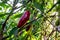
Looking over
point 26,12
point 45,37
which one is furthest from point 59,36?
point 26,12

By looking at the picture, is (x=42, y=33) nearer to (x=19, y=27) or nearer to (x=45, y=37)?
(x=45, y=37)

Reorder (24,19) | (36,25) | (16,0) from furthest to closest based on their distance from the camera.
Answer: (36,25) → (16,0) → (24,19)

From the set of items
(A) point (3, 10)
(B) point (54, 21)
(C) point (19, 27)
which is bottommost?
(C) point (19, 27)

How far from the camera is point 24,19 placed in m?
0.63

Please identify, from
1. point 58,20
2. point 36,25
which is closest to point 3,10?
point 36,25

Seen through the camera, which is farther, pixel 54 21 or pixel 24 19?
pixel 54 21

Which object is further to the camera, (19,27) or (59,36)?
(59,36)

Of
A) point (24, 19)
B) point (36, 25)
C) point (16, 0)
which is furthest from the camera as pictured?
point (36, 25)

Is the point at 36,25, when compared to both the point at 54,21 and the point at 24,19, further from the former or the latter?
the point at 24,19

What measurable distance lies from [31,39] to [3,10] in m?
0.24

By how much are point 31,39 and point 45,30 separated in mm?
75

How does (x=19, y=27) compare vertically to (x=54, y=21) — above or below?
below

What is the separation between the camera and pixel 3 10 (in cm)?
96

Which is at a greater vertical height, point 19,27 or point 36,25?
point 36,25
